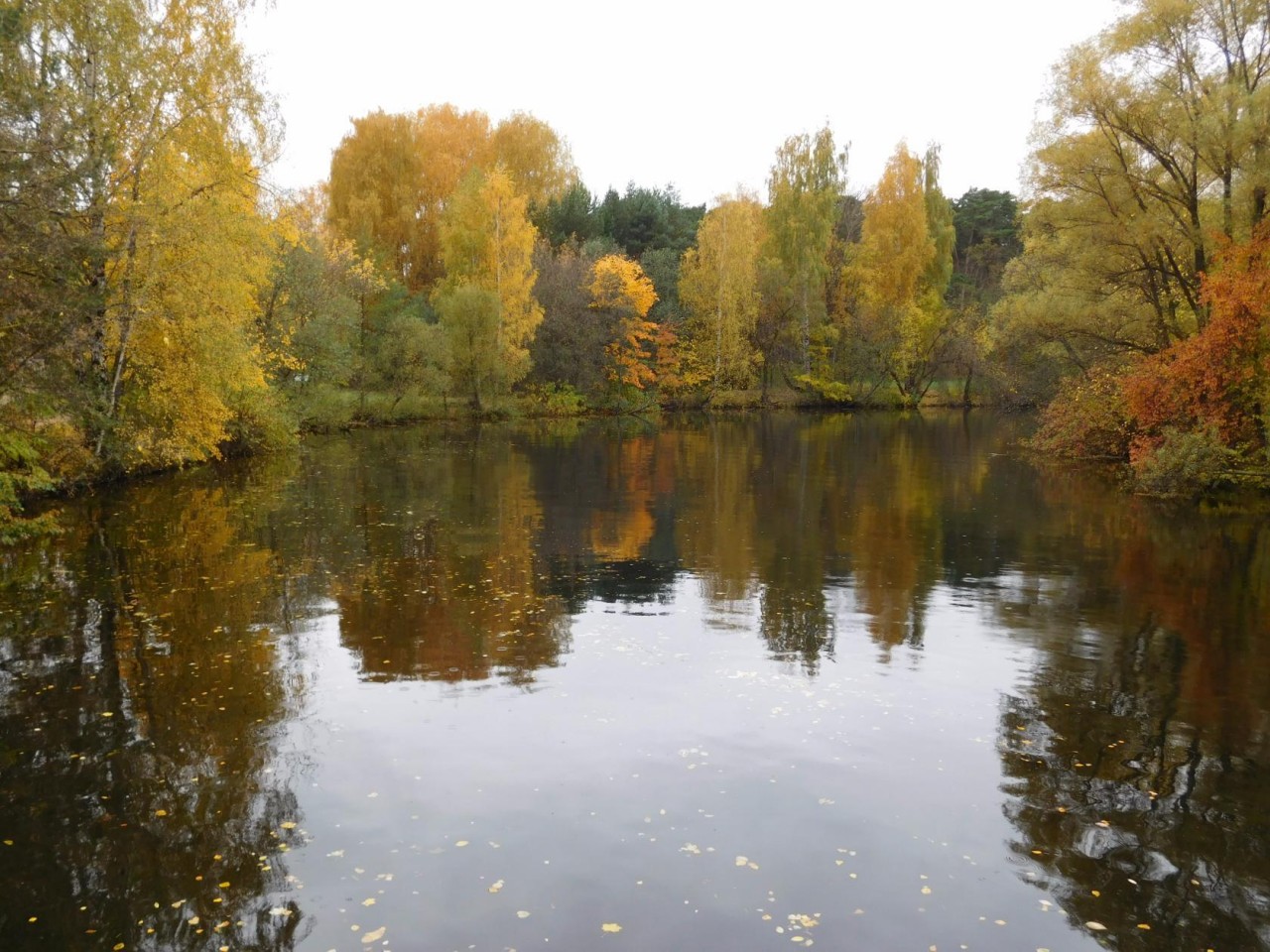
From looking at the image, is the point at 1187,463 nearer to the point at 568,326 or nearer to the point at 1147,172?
the point at 1147,172

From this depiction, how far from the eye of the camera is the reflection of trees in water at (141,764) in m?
6.21

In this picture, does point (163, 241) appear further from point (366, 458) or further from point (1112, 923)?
point (1112, 923)

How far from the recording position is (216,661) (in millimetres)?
11148

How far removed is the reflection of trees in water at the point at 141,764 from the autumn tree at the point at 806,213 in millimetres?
55115

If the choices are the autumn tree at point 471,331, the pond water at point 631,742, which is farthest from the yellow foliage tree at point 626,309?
the pond water at point 631,742

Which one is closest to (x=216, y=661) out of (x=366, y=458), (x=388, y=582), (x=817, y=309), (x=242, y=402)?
(x=388, y=582)

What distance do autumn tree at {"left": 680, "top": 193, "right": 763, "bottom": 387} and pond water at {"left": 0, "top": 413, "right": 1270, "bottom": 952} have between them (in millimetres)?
46390

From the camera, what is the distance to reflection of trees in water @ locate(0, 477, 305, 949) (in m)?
6.21

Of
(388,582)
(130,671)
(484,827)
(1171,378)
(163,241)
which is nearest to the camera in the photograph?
(484,827)

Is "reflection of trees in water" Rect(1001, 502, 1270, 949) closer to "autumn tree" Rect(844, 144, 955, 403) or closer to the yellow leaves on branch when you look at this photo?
the yellow leaves on branch

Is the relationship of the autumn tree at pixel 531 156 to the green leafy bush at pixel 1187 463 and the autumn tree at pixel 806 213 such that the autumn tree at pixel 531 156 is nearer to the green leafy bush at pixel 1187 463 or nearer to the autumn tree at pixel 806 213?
the autumn tree at pixel 806 213

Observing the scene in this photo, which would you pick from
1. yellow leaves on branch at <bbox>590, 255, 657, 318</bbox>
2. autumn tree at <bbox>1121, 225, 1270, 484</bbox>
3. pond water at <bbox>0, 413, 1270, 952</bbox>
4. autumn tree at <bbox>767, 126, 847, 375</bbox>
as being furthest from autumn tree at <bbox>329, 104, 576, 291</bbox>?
pond water at <bbox>0, 413, 1270, 952</bbox>

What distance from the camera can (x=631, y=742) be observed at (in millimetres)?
9055

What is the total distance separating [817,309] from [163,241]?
163 ft
